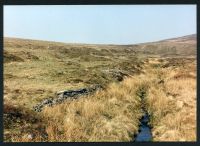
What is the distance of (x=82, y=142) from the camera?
58.8 ft

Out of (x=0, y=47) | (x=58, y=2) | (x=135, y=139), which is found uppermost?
(x=58, y=2)

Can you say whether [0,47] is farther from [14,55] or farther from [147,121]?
[14,55]

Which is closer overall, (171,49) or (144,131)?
(144,131)

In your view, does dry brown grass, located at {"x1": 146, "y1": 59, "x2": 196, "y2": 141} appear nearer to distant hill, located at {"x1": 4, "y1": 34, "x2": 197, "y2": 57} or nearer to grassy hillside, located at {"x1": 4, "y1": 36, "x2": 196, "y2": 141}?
grassy hillside, located at {"x1": 4, "y1": 36, "x2": 196, "y2": 141}

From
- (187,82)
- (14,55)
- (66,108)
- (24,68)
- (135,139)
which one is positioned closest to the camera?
(135,139)

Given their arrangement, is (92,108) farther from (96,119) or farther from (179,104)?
(179,104)

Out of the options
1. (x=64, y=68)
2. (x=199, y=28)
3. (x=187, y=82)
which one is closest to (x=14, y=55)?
(x=64, y=68)

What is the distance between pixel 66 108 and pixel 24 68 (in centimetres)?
1417

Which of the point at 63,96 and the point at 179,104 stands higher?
the point at 63,96

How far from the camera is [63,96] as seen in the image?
25109 millimetres

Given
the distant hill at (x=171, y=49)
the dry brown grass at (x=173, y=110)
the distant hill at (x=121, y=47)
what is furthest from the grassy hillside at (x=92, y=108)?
the distant hill at (x=171, y=49)

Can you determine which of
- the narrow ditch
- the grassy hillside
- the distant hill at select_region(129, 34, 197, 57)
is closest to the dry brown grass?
the grassy hillside

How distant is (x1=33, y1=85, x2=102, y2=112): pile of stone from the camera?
902 inches

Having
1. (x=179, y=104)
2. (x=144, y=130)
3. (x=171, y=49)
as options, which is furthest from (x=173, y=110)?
(x=171, y=49)
